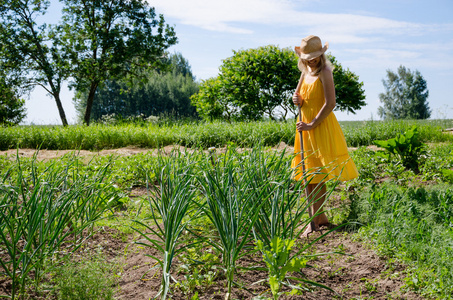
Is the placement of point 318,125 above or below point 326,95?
below

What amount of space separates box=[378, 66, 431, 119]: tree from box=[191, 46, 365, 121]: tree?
36.2m

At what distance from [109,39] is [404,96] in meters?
40.5

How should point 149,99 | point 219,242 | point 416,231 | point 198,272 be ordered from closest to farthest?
point 198,272, point 416,231, point 219,242, point 149,99

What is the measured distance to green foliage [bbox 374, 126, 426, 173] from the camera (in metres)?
6.03

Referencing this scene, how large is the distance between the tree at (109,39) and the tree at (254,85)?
16.6ft

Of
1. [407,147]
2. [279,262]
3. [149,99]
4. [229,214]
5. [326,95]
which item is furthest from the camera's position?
[149,99]

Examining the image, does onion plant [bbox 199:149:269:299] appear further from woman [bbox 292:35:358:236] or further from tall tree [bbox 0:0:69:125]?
tall tree [bbox 0:0:69:125]

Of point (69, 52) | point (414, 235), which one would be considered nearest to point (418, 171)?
point (414, 235)

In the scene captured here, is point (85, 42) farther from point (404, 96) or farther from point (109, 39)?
point (404, 96)

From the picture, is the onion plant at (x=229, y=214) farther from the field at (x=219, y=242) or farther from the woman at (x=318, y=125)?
the woman at (x=318, y=125)

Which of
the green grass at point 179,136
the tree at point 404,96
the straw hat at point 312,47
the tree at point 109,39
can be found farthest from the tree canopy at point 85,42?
the tree at point 404,96

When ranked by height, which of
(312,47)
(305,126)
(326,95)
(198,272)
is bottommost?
(198,272)

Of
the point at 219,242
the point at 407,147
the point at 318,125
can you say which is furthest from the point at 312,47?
the point at 407,147

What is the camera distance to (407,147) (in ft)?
19.9
